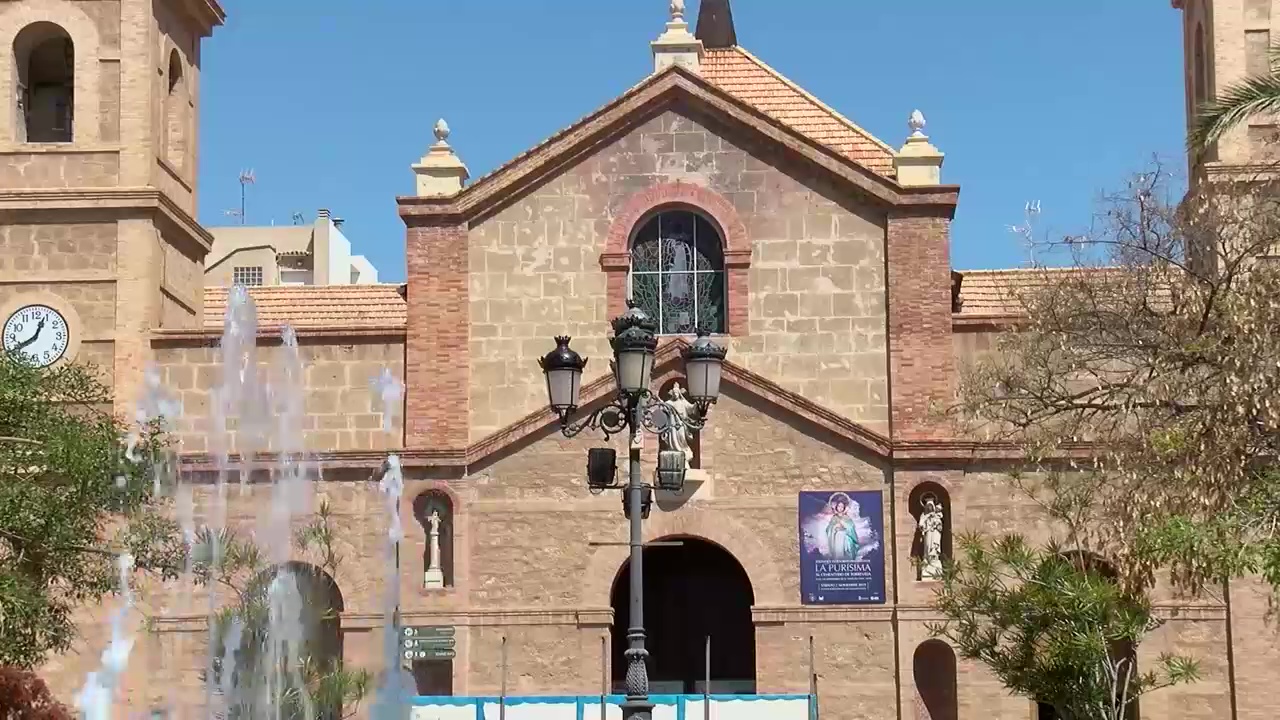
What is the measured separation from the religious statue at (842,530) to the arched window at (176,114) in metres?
11.7

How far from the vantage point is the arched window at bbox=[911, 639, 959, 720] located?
28.5 m

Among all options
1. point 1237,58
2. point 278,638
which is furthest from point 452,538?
point 1237,58

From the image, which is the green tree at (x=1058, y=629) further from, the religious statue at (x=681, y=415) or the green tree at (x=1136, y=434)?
the religious statue at (x=681, y=415)

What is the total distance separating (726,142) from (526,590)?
7.21 metres

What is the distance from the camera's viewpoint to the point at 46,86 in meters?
32.4

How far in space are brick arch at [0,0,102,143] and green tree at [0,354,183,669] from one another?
678cm

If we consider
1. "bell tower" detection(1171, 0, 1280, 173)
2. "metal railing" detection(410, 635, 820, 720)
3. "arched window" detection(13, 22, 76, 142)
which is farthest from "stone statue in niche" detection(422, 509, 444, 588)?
"bell tower" detection(1171, 0, 1280, 173)

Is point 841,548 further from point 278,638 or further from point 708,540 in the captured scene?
point 278,638

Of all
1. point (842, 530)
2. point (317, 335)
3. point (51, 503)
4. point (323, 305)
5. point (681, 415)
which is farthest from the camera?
point (323, 305)

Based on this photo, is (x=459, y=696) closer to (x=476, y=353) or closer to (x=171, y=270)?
(x=476, y=353)

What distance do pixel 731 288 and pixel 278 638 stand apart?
26.8 ft

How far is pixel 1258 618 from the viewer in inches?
1102

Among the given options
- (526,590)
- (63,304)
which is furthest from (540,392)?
(63,304)

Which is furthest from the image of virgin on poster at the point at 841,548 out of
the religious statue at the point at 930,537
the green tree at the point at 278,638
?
the green tree at the point at 278,638
